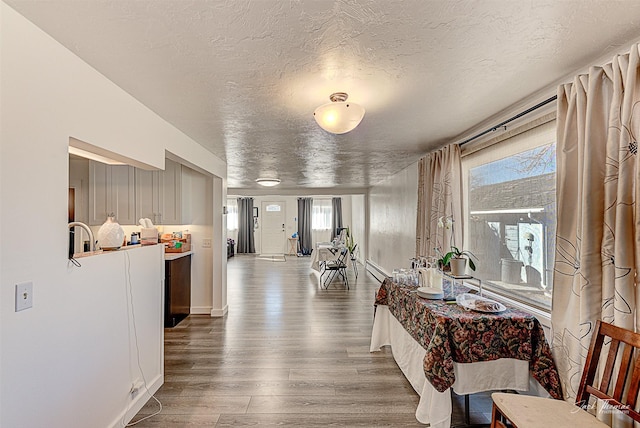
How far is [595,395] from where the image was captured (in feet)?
4.89

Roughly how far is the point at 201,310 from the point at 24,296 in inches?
136

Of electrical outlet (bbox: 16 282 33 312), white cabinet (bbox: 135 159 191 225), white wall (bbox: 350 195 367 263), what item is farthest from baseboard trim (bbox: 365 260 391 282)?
electrical outlet (bbox: 16 282 33 312)

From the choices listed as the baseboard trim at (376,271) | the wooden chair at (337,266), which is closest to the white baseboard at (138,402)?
the wooden chair at (337,266)

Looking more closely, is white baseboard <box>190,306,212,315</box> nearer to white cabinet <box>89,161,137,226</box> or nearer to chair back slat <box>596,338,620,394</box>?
white cabinet <box>89,161,137,226</box>

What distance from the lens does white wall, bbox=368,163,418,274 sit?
4.99 m

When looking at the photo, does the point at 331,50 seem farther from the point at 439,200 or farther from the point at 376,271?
the point at 376,271

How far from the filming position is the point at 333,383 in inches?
104

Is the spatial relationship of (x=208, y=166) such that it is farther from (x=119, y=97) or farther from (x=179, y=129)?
(x=119, y=97)

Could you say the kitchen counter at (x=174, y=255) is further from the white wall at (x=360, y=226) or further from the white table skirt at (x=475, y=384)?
the white wall at (x=360, y=226)

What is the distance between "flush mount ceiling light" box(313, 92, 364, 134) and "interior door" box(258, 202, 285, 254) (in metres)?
10.3

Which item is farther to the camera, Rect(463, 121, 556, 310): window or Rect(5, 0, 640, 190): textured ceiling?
Rect(463, 121, 556, 310): window

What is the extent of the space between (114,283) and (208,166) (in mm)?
2120

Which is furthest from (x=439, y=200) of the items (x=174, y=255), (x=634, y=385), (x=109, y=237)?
(x=174, y=255)

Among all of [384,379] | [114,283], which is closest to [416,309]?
[384,379]
